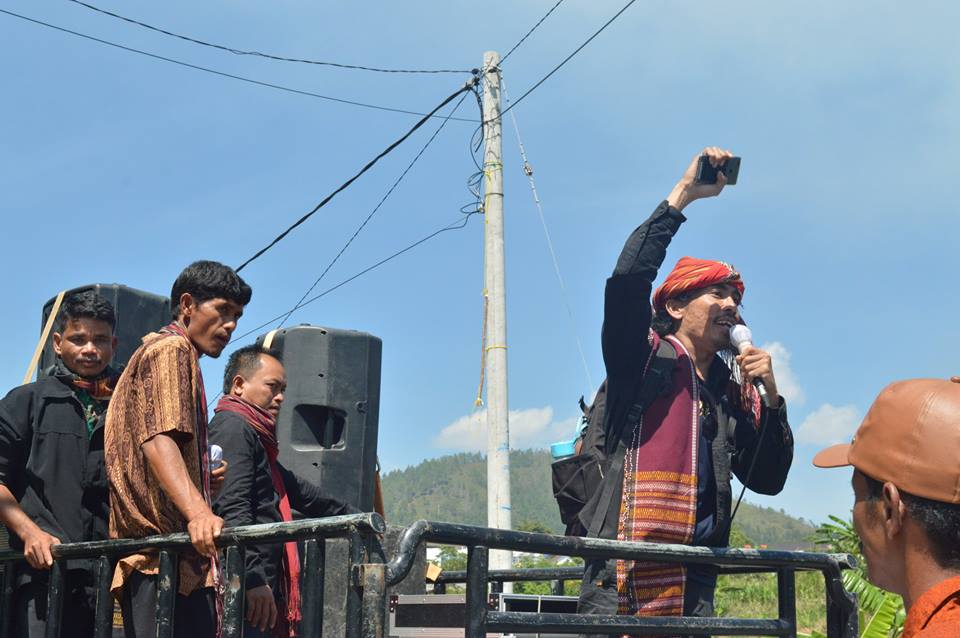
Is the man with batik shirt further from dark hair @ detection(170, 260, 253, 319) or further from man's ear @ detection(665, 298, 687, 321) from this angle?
man's ear @ detection(665, 298, 687, 321)

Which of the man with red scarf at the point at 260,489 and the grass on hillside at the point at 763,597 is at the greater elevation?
the man with red scarf at the point at 260,489

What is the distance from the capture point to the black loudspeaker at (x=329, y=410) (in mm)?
5872

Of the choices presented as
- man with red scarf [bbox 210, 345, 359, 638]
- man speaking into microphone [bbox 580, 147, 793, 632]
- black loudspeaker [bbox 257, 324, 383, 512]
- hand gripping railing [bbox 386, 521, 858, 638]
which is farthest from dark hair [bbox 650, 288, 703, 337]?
black loudspeaker [bbox 257, 324, 383, 512]

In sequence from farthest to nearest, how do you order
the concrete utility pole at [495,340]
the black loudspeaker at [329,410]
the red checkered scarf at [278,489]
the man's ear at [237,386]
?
the concrete utility pole at [495,340] < the black loudspeaker at [329,410] < the man's ear at [237,386] < the red checkered scarf at [278,489]

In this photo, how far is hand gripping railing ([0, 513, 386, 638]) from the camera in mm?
2514

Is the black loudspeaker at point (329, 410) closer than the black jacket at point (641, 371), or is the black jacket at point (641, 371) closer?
the black jacket at point (641, 371)

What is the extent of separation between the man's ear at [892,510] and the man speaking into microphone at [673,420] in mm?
1631

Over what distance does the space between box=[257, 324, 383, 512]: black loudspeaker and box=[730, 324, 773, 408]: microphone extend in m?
2.41

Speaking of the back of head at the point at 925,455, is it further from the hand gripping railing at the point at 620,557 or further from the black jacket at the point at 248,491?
the black jacket at the point at 248,491

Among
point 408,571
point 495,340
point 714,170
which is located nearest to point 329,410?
point 714,170

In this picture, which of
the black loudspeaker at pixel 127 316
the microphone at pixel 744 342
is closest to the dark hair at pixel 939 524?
the microphone at pixel 744 342

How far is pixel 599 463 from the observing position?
3855 mm

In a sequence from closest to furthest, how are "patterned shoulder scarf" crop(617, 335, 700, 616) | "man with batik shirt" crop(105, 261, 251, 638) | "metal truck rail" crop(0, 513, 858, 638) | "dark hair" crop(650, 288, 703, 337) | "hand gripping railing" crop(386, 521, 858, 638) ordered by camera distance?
"metal truck rail" crop(0, 513, 858, 638)
"hand gripping railing" crop(386, 521, 858, 638)
"man with batik shirt" crop(105, 261, 251, 638)
"patterned shoulder scarf" crop(617, 335, 700, 616)
"dark hair" crop(650, 288, 703, 337)

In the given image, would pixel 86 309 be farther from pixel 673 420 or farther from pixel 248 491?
pixel 673 420
